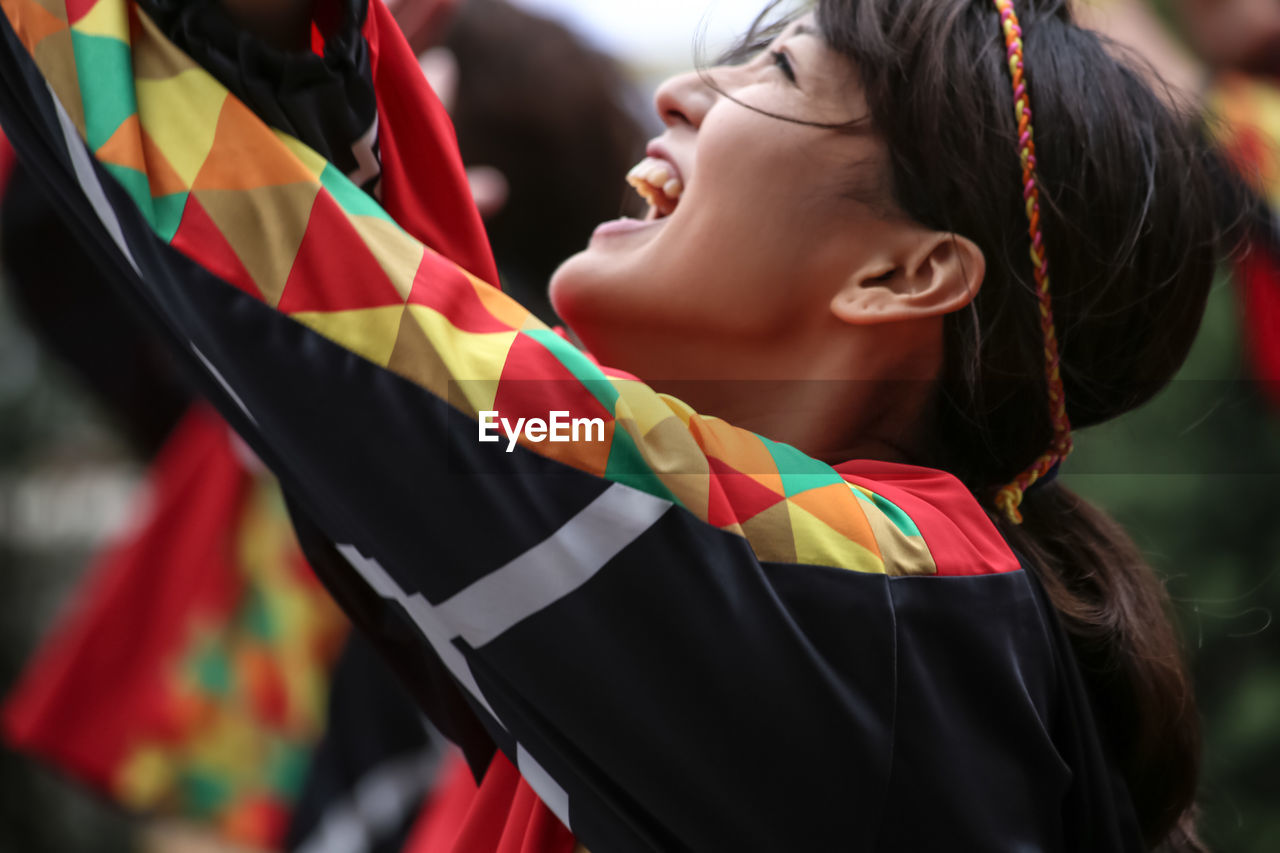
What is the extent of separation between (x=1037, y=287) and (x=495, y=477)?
1.47 ft

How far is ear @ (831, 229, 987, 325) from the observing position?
0.95 metres

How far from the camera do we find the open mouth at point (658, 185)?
3.41 feet

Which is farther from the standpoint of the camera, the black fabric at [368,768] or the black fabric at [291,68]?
the black fabric at [368,768]

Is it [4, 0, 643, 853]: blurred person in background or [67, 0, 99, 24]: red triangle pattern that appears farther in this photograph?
[4, 0, 643, 853]: blurred person in background

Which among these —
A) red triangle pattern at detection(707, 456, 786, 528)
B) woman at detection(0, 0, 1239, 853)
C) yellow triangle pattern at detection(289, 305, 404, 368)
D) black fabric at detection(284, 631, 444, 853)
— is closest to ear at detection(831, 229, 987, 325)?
woman at detection(0, 0, 1239, 853)

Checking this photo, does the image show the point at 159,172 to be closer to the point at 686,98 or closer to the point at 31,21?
the point at 31,21

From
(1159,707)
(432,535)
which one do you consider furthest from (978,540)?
(432,535)

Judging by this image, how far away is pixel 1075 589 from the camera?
3.28ft

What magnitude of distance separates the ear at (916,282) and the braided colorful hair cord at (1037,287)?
0.04 m

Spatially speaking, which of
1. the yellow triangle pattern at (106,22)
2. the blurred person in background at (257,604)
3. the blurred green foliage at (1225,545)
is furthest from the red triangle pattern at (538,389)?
the blurred green foliage at (1225,545)

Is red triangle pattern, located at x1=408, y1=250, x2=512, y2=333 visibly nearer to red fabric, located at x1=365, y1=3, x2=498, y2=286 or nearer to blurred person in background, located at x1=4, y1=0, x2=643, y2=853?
red fabric, located at x1=365, y1=3, x2=498, y2=286

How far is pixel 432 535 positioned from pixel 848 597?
0.24 m

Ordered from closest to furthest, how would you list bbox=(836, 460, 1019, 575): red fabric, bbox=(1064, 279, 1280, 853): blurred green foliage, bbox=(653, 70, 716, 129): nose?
bbox=(836, 460, 1019, 575): red fabric → bbox=(653, 70, 716, 129): nose → bbox=(1064, 279, 1280, 853): blurred green foliage

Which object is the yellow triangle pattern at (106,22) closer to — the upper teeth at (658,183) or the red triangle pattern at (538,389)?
the red triangle pattern at (538,389)
